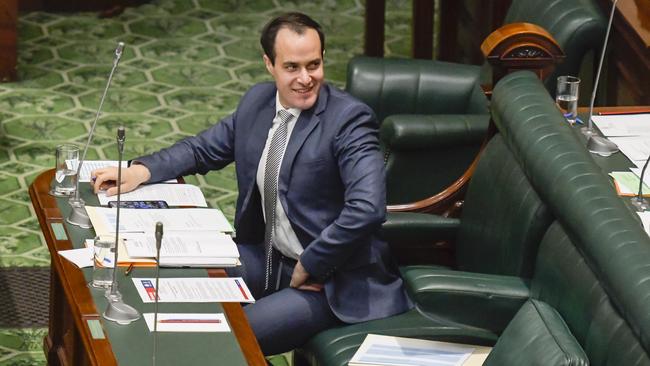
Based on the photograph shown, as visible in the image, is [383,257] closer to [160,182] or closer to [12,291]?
[160,182]

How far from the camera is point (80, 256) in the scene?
13.0 ft

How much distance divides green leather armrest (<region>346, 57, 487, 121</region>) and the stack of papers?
5.18ft

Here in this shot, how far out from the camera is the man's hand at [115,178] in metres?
4.36

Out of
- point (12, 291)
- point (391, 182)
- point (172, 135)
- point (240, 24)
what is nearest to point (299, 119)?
point (391, 182)

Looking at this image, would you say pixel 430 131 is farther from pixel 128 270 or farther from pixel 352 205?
pixel 128 270

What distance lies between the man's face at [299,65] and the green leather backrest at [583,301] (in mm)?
809

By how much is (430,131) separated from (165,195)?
1353mm

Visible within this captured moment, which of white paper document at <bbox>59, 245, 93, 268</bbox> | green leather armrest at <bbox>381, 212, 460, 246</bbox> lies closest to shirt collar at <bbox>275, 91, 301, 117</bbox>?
green leather armrest at <bbox>381, 212, 460, 246</bbox>

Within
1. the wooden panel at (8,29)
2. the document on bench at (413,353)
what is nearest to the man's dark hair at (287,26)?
the document on bench at (413,353)

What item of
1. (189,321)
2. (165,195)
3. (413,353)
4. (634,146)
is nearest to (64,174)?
(165,195)

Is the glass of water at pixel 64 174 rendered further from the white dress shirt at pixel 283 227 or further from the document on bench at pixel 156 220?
the white dress shirt at pixel 283 227

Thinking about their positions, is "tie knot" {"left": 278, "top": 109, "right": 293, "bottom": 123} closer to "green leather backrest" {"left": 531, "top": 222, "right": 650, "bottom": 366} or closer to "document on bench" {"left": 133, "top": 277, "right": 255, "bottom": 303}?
"document on bench" {"left": 133, "top": 277, "right": 255, "bottom": 303}

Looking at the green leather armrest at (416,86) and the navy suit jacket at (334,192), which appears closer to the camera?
the navy suit jacket at (334,192)

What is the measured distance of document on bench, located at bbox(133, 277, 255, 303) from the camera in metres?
3.79
